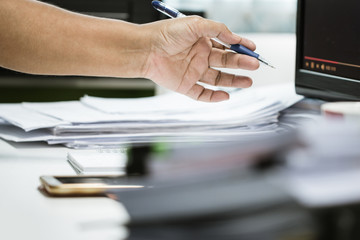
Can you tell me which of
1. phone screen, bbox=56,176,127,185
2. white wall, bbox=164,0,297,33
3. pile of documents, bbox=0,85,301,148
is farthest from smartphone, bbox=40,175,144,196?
white wall, bbox=164,0,297,33

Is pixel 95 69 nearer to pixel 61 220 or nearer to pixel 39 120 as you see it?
pixel 39 120

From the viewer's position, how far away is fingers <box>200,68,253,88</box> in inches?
42.0

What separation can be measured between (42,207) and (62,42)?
19.2 inches

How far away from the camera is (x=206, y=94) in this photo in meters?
1.08

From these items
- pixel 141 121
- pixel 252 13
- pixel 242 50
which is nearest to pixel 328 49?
pixel 242 50

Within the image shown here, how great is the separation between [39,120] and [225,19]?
2.24 metres

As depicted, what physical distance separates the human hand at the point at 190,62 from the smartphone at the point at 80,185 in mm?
396

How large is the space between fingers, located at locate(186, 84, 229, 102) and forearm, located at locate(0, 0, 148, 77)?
11cm

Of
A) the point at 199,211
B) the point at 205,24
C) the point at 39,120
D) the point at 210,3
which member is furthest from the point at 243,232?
the point at 210,3

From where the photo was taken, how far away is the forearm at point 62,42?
1011 millimetres

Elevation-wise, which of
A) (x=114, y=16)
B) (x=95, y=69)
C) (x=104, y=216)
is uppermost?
(x=114, y=16)

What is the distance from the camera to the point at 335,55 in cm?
102

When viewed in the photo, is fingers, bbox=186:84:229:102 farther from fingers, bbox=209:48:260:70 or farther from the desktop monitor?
the desktop monitor

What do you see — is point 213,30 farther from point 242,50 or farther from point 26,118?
point 26,118
